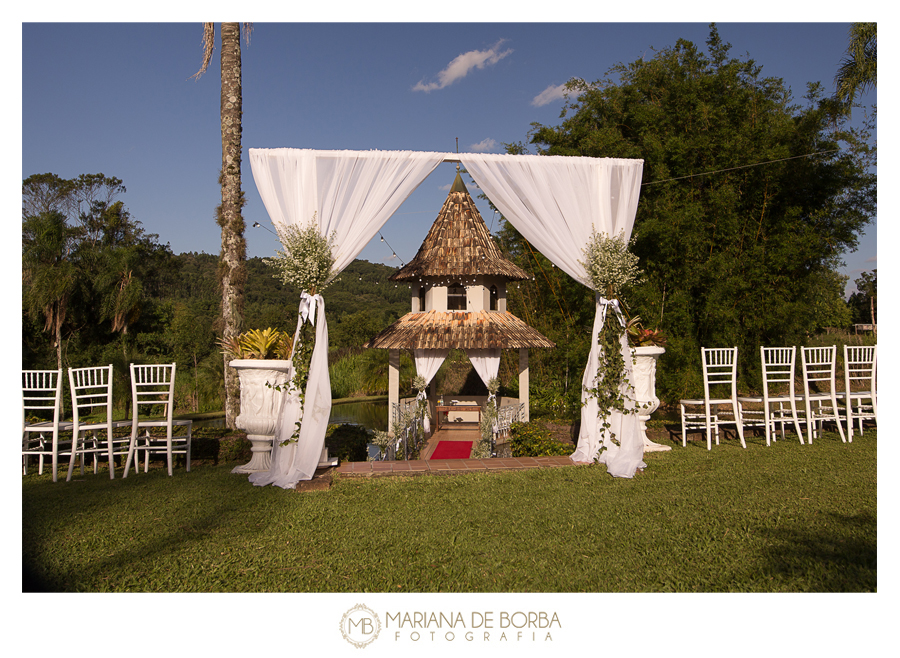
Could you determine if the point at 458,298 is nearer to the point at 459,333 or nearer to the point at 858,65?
the point at 459,333

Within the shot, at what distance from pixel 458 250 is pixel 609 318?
3509 millimetres

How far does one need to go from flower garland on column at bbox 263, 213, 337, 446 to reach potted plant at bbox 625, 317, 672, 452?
10.9 ft

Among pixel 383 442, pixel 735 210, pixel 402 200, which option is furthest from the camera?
pixel 735 210

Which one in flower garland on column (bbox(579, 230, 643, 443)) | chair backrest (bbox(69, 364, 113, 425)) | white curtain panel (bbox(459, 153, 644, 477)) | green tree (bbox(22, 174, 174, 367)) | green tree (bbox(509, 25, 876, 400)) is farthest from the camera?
green tree (bbox(22, 174, 174, 367))

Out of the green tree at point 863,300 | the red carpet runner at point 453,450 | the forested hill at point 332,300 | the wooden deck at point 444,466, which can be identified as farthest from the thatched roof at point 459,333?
the green tree at point 863,300

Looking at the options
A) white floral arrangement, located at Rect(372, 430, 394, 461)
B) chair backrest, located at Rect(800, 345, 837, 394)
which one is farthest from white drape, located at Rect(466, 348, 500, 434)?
chair backrest, located at Rect(800, 345, 837, 394)

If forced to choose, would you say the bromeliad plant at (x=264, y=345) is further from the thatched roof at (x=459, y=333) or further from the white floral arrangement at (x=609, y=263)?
the white floral arrangement at (x=609, y=263)

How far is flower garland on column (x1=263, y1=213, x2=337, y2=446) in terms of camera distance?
4875 mm

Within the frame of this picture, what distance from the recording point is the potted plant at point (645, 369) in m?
5.91

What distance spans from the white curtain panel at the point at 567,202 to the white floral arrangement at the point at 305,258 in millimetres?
1730

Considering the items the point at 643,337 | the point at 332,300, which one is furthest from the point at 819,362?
the point at 332,300

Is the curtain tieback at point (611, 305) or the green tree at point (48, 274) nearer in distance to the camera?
the curtain tieback at point (611, 305)

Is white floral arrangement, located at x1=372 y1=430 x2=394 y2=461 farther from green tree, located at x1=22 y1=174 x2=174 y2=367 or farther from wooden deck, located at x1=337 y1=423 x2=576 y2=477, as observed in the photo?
green tree, located at x1=22 y1=174 x2=174 y2=367
